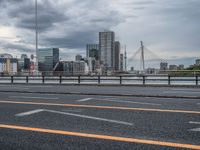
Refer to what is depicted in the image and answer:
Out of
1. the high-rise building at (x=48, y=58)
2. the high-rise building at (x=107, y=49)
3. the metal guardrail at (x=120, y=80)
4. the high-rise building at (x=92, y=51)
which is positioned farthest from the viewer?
the high-rise building at (x=92, y=51)

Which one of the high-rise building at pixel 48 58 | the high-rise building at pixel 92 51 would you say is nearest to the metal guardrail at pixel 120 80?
the high-rise building at pixel 48 58

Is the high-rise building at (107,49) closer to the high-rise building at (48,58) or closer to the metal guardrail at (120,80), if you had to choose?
the high-rise building at (48,58)

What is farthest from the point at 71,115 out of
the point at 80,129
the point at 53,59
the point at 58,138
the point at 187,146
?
the point at 53,59

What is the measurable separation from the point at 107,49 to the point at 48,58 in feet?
97.2

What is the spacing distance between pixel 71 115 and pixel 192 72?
75.6 ft

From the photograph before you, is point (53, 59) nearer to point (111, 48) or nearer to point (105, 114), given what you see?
point (111, 48)

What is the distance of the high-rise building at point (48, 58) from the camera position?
6244 cm

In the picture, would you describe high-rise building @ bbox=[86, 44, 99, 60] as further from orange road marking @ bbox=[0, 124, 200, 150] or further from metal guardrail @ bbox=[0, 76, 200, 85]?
orange road marking @ bbox=[0, 124, 200, 150]

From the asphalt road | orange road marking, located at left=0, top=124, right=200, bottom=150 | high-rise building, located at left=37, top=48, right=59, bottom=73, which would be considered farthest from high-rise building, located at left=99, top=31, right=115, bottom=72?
orange road marking, located at left=0, top=124, right=200, bottom=150

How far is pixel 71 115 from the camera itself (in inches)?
291

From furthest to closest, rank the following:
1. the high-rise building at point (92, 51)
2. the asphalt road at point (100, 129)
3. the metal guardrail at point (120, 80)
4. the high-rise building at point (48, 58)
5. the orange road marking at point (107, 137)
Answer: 1. the high-rise building at point (92, 51)
2. the high-rise building at point (48, 58)
3. the metal guardrail at point (120, 80)
4. the asphalt road at point (100, 129)
5. the orange road marking at point (107, 137)

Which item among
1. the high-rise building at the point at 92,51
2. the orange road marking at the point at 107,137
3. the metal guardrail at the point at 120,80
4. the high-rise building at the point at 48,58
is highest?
the high-rise building at the point at 92,51

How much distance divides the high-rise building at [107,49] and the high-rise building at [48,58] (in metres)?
22.4

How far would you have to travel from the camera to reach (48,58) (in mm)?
63531
